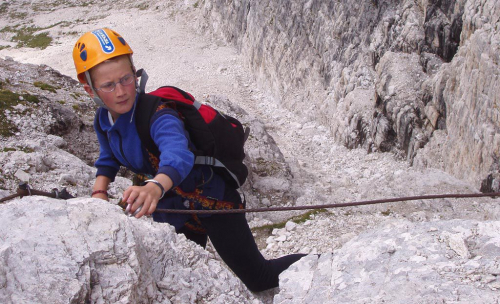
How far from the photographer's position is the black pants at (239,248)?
4070 millimetres

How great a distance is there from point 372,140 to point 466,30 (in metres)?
5.12

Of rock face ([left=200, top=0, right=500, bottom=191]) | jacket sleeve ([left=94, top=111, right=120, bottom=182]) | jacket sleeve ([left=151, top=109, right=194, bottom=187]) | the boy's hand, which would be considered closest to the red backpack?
jacket sleeve ([left=151, top=109, right=194, bottom=187])

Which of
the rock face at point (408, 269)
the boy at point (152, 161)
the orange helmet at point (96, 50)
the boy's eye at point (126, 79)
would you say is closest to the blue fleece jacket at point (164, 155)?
the boy at point (152, 161)

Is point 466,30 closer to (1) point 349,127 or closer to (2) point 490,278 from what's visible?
(1) point 349,127

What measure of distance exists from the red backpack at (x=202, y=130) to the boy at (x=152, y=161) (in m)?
0.08

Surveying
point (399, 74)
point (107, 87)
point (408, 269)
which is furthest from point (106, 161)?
point (399, 74)

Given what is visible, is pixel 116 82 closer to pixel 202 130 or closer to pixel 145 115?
pixel 145 115

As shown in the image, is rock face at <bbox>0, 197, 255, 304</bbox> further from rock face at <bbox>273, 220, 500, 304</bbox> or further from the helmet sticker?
the helmet sticker

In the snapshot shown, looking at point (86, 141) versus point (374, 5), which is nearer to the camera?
point (86, 141)

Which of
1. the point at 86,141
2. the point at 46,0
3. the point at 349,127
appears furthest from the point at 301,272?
the point at 46,0

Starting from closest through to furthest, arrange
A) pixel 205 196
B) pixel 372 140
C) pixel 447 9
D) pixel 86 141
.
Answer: pixel 205 196
pixel 86 141
pixel 447 9
pixel 372 140

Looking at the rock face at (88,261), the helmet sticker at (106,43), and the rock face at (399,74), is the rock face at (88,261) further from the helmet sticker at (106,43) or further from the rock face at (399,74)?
the rock face at (399,74)

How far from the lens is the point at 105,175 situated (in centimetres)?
390

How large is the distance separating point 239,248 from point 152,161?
4.54ft
